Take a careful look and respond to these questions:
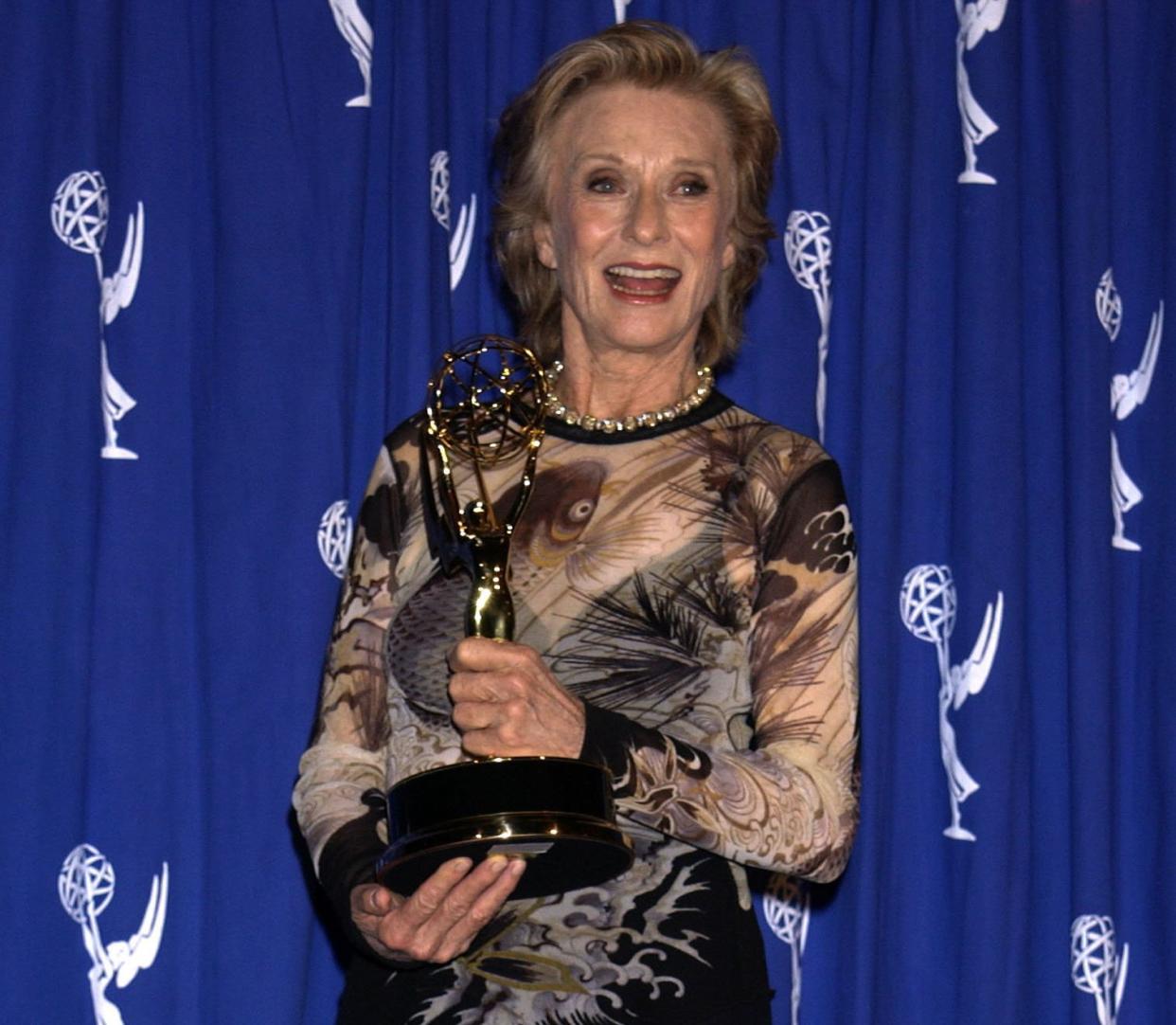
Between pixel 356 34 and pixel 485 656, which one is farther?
pixel 356 34

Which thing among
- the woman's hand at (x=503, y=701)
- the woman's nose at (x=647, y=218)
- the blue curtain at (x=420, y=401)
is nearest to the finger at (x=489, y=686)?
the woman's hand at (x=503, y=701)

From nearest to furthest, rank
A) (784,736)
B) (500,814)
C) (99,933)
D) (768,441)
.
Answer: (500,814)
(784,736)
(768,441)
(99,933)

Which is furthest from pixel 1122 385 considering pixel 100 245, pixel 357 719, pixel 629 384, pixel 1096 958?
pixel 100 245

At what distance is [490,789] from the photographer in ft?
3.68

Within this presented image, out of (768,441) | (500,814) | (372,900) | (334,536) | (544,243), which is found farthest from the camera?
(334,536)

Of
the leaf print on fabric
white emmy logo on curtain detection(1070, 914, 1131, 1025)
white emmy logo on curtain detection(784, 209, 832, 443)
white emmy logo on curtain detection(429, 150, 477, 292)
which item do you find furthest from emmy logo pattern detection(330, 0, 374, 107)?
white emmy logo on curtain detection(1070, 914, 1131, 1025)

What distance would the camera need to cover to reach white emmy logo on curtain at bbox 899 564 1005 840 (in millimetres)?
1937

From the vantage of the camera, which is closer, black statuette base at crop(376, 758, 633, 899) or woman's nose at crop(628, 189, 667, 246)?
black statuette base at crop(376, 758, 633, 899)

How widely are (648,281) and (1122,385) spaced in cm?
79

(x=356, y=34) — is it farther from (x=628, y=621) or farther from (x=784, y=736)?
(x=784, y=736)

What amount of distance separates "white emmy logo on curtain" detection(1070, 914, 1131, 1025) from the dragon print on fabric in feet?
2.23

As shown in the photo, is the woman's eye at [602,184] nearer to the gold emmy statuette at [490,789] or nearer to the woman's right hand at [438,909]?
the gold emmy statuette at [490,789]

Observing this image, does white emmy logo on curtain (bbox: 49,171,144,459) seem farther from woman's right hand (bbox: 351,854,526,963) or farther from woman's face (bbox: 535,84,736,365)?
woman's right hand (bbox: 351,854,526,963)

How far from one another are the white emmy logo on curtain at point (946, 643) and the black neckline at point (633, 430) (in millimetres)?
520
